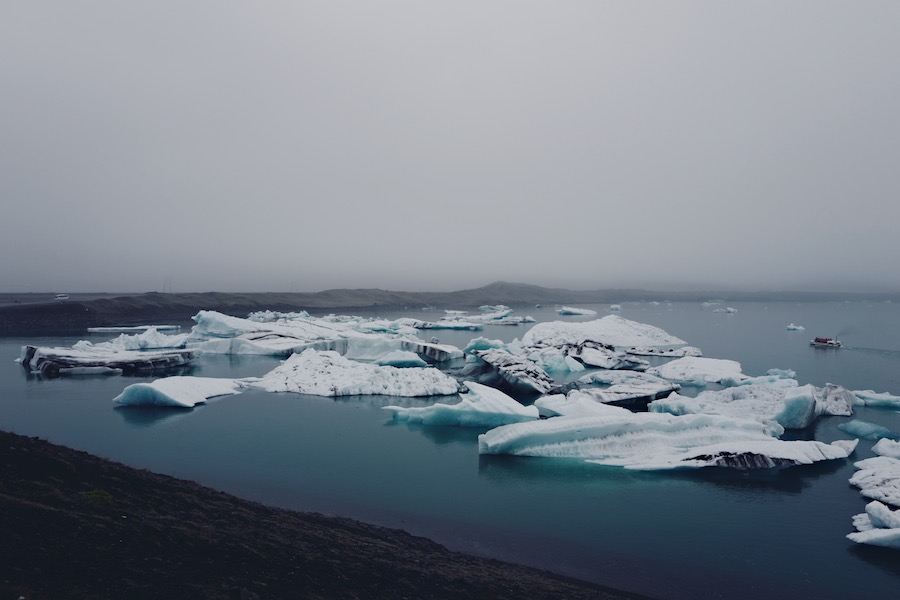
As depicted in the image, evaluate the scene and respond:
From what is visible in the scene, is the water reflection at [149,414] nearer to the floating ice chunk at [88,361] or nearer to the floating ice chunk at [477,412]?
the floating ice chunk at [477,412]

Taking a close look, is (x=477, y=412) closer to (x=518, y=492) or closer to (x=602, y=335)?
(x=518, y=492)

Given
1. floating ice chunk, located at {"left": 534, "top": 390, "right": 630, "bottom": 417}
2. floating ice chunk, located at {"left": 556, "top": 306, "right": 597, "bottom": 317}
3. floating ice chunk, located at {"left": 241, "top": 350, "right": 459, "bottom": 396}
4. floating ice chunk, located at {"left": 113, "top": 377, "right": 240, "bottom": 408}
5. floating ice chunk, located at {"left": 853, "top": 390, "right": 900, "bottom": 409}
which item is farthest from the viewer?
floating ice chunk, located at {"left": 556, "top": 306, "right": 597, "bottom": 317}

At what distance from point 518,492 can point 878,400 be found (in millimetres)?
12364

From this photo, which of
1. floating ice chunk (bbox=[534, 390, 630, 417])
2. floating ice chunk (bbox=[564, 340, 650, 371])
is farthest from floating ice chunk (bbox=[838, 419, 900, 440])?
floating ice chunk (bbox=[564, 340, 650, 371])

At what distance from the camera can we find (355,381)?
51.2 feet

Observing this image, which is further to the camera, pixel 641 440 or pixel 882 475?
pixel 641 440

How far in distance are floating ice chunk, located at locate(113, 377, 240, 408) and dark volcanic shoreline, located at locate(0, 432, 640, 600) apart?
7.96m

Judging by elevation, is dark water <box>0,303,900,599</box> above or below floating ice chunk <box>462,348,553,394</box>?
below

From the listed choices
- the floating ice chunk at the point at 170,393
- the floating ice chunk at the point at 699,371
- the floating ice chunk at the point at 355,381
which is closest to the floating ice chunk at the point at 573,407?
the floating ice chunk at the point at 355,381

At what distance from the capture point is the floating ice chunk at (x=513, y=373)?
50.6 feet

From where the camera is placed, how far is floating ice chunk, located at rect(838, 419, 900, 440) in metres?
10.8

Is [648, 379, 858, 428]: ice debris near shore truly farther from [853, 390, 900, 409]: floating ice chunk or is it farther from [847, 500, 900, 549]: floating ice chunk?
[847, 500, 900, 549]: floating ice chunk

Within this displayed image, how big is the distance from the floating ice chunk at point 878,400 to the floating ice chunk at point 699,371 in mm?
3217

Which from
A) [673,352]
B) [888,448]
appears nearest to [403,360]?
[673,352]
